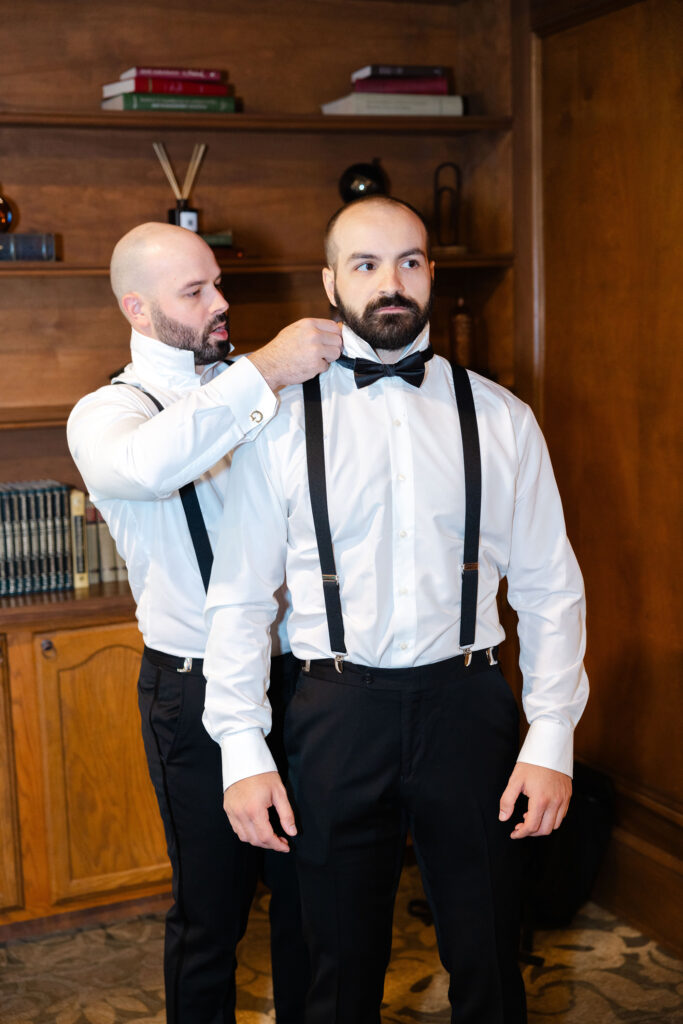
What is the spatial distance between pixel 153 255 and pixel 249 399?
56 centimetres

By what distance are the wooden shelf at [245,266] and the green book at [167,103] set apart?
1.36 feet

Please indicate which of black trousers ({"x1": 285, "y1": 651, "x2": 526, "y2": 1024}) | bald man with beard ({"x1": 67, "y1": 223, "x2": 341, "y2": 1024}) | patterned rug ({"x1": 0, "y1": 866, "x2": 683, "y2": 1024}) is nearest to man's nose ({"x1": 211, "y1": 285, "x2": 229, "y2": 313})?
bald man with beard ({"x1": 67, "y1": 223, "x2": 341, "y2": 1024})

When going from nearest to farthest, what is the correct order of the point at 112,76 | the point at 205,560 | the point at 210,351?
the point at 205,560 → the point at 210,351 → the point at 112,76

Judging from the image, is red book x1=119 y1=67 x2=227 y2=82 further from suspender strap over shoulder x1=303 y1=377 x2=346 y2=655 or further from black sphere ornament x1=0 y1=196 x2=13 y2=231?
suspender strap over shoulder x1=303 y1=377 x2=346 y2=655

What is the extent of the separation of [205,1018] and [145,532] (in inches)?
37.1

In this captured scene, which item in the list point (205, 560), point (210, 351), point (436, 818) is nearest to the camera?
point (436, 818)

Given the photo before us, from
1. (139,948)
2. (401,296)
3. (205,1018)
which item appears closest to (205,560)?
(401,296)

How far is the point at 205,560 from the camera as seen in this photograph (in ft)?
6.82

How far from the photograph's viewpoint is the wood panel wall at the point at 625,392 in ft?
9.02

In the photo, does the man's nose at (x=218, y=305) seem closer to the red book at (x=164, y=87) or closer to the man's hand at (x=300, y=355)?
the man's hand at (x=300, y=355)

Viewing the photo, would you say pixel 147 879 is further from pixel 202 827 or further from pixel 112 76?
pixel 112 76

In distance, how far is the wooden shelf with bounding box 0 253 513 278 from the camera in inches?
117

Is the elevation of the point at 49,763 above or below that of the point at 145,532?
below

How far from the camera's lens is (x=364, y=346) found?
186 centimetres
